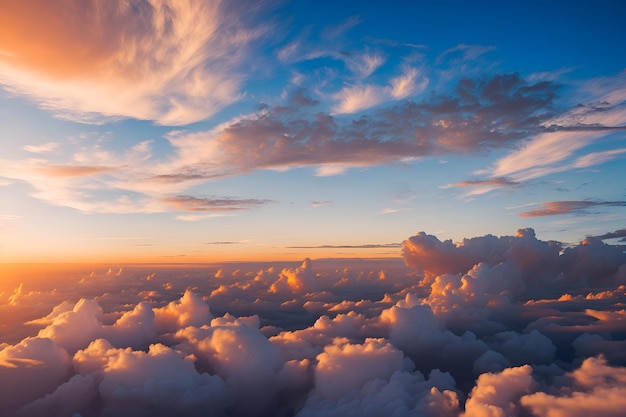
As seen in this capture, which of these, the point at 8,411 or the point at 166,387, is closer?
the point at 8,411

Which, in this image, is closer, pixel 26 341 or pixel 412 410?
pixel 26 341

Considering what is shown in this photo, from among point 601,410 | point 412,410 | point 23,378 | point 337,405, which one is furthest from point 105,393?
point 601,410

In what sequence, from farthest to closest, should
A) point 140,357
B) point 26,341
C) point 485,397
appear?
point 485,397
point 140,357
point 26,341

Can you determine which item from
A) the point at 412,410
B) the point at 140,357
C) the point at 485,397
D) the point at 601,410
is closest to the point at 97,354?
the point at 140,357

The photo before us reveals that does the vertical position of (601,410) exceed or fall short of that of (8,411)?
it falls short

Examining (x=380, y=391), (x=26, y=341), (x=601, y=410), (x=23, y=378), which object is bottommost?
(x=601, y=410)

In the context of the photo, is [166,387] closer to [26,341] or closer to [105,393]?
[105,393]

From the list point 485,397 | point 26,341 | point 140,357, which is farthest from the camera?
point 485,397

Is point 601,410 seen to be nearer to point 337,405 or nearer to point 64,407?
point 337,405

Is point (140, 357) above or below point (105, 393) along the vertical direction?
above
